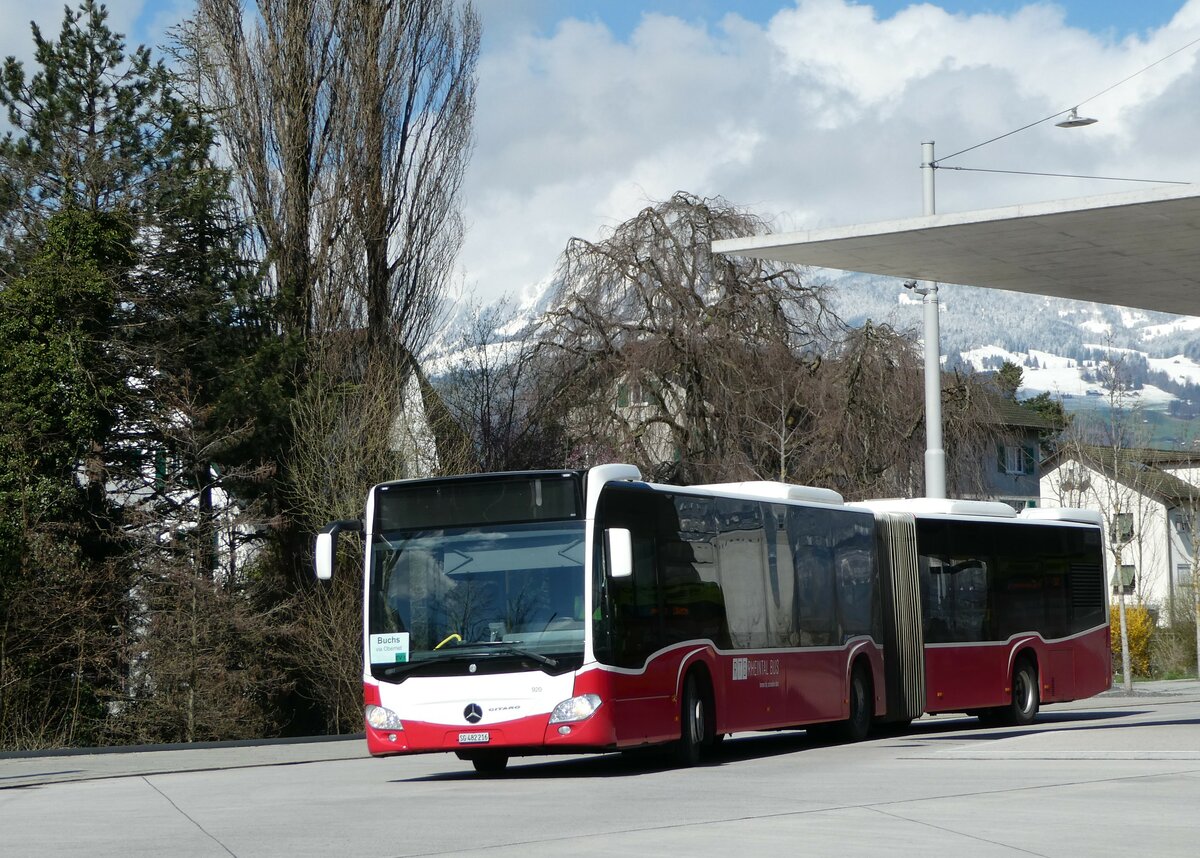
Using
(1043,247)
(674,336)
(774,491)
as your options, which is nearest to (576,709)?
(774,491)

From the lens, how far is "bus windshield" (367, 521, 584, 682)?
15.6 meters

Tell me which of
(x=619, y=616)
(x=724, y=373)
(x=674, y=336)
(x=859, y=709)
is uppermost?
(x=674, y=336)

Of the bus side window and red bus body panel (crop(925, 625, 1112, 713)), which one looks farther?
red bus body panel (crop(925, 625, 1112, 713))

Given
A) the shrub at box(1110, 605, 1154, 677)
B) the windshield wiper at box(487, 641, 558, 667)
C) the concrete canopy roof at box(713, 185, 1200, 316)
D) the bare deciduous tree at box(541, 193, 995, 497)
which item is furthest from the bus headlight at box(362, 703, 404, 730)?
the shrub at box(1110, 605, 1154, 677)

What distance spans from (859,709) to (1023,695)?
4.03 metres

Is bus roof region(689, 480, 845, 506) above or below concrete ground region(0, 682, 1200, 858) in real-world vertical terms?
above

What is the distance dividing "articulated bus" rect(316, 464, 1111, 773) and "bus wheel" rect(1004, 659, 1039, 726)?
79.4 inches

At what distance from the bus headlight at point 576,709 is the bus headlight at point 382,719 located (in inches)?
61.1

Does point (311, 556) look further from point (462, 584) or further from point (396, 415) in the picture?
point (462, 584)

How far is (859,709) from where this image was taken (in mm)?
21141

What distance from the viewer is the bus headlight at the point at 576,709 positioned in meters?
15.3

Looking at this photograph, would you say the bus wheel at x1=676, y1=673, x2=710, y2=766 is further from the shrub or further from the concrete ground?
the shrub

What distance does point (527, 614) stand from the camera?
51.5 feet

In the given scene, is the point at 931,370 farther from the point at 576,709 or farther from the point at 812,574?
the point at 576,709
